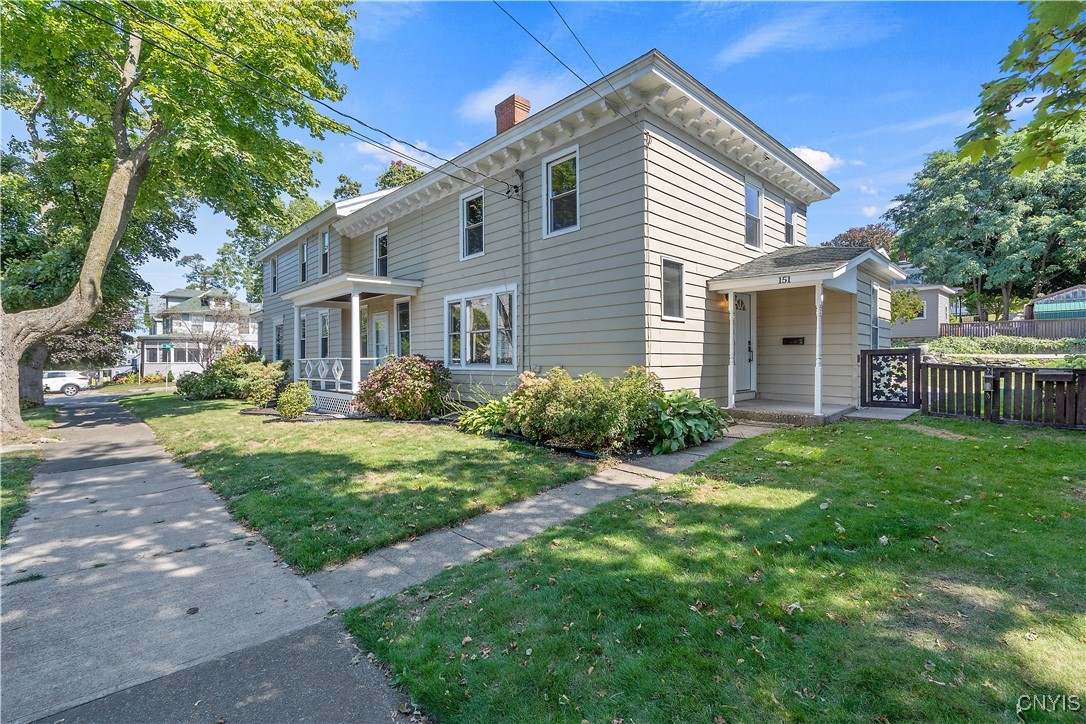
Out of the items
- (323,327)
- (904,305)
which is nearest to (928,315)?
(904,305)

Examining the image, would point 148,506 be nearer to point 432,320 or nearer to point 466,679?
point 466,679

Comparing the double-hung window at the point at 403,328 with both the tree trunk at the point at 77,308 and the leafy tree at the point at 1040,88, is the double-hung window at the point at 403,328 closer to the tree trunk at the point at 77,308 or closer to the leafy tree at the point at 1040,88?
the tree trunk at the point at 77,308

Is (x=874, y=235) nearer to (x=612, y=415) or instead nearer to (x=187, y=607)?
(x=612, y=415)

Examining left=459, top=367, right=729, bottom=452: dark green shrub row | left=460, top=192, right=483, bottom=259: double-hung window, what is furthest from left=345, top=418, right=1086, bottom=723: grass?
left=460, top=192, right=483, bottom=259: double-hung window

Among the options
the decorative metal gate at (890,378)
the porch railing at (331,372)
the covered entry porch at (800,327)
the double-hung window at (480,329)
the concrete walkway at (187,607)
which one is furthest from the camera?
the porch railing at (331,372)

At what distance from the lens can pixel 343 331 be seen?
1562 cm

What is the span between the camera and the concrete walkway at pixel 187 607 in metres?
2.23

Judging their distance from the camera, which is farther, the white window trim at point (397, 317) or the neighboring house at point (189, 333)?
the neighboring house at point (189, 333)

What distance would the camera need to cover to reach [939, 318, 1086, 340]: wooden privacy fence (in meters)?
24.0

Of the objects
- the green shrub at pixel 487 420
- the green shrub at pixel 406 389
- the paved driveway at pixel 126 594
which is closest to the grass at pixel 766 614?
the paved driveway at pixel 126 594

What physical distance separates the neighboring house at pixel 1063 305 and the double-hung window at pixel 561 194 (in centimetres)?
3157

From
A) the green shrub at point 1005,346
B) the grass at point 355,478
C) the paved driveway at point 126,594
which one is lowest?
the paved driveway at point 126,594

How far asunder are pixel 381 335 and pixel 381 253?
2525 millimetres

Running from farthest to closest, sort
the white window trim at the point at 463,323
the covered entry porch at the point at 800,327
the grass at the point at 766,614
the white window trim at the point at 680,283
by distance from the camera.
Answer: the white window trim at the point at 463,323, the covered entry porch at the point at 800,327, the white window trim at the point at 680,283, the grass at the point at 766,614
